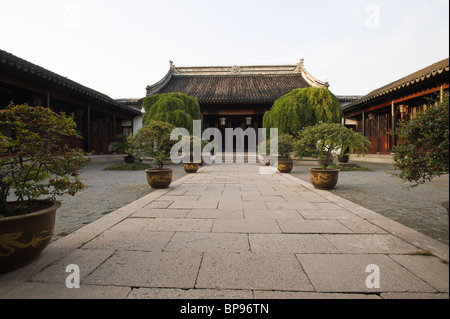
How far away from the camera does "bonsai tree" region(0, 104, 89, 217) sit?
1.94 m

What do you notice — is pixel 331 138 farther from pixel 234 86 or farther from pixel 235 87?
pixel 234 86

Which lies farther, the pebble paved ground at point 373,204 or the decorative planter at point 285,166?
the decorative planter at point 285,166

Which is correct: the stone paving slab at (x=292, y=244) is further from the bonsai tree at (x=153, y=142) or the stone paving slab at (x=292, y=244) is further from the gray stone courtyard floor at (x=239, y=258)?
the bonsai tree at (x=153, y=142)

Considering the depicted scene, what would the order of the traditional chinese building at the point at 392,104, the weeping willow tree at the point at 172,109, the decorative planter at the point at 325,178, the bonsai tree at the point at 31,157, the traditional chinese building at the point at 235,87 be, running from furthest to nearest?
the traditional chinese building at the point at 235,87, the weeping willow tree at the point at 172,109, the traditional chinese building at the point at 392,104, the decorative planter at the point at 325,178, the bonsai tree at the point at 31,157

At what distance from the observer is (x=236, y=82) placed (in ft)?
64.4

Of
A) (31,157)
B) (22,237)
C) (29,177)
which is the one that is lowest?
(22,237)

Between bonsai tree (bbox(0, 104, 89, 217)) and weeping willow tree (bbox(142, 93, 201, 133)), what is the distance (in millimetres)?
8492

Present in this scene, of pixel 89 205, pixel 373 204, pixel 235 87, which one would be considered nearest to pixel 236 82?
pixel 235 87

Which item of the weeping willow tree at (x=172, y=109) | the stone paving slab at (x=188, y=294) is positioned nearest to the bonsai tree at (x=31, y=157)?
the stone paving slab at (x=188, y=294)

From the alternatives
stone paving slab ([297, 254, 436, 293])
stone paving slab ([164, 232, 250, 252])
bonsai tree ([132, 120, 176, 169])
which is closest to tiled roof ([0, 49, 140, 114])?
bonsai tree ([132, 120, 176, 169])

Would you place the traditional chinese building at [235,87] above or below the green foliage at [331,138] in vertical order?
above

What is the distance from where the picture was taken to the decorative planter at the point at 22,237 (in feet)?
5.50

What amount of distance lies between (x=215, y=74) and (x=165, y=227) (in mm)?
19639

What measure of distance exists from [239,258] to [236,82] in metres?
19.0
